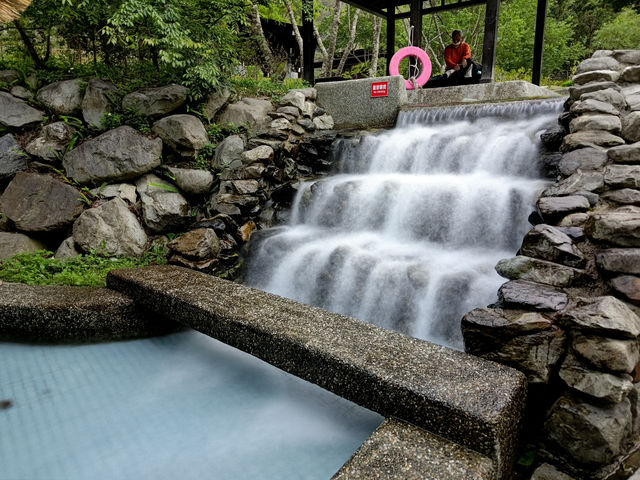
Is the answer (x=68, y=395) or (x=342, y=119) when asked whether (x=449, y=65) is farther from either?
(x=68, y=395)

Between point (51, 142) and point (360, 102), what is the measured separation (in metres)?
5.59

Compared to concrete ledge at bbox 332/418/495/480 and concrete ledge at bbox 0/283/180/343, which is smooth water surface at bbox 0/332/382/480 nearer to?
concrete ledge at bbox 0/283/180/343

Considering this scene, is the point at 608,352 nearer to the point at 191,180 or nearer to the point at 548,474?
the point at 548,474

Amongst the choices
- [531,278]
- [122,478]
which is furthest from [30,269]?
[531,278]

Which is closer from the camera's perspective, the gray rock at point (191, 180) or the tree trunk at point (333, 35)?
the gray rock at point (191, 180)

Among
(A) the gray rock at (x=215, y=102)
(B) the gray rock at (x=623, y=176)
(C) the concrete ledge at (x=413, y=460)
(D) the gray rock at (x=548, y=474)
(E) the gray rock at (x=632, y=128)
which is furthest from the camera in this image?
(A) the gray rock at (x=215, y=102)

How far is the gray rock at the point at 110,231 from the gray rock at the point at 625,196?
5.62 m

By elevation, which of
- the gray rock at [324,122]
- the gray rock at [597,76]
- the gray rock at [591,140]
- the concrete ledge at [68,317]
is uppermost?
the gray rock at [597,76]

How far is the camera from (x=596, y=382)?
213 cm

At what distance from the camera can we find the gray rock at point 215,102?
6738 mm

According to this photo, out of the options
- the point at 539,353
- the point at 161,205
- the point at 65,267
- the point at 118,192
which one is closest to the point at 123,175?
the point at 118,192

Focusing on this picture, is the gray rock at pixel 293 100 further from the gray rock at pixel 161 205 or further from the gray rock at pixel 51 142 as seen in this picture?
the gray rock at pixel 51 142

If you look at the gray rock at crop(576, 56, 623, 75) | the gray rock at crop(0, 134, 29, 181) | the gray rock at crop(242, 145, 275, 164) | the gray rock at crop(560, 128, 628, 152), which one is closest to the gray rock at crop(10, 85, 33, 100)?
the gray rock at crop(0, 134, 29, 181)

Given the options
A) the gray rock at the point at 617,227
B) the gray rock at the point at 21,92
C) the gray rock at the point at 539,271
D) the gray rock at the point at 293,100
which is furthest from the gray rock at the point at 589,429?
the gray rock at the point at 21,92
